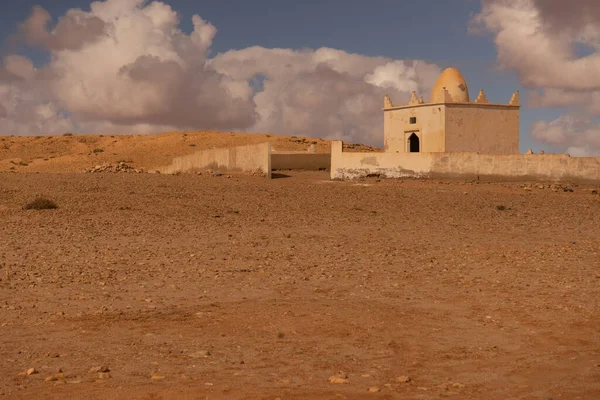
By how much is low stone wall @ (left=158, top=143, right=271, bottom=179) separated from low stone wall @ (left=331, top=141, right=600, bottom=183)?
2.95 metres

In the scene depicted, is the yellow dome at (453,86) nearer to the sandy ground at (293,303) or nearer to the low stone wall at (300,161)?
the low stone wall at (300,161)

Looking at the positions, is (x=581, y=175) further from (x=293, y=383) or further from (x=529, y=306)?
(x=293, y=383)

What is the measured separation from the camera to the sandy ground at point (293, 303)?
5.75m

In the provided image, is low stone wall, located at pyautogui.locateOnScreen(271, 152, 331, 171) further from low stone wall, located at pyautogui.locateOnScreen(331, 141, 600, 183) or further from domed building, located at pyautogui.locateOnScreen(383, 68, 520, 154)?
domed building, located at pyautogui.locateOnScreen(383, 68, 520, 154)

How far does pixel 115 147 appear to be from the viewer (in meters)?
60.8

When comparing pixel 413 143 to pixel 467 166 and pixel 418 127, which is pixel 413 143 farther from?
pixel 467 166

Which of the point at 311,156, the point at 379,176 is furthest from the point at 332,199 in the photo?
the point at 311,156

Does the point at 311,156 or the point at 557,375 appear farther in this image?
the point at 311,156

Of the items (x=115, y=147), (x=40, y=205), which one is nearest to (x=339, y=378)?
(x=40, y=205)

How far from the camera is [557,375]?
19.4 ft

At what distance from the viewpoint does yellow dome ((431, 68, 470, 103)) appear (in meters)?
32.6

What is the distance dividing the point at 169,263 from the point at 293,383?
18.9ft

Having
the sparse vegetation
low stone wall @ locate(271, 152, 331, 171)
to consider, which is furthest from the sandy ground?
low stone wall @ locate(271, 152, 331, 171)

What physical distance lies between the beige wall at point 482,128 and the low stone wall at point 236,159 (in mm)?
9168
